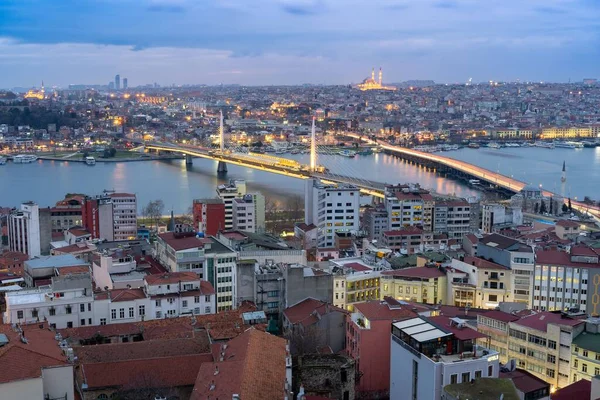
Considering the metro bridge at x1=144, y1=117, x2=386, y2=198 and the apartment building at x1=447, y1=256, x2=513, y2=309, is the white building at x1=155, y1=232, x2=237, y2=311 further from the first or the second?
the metro bridge at x1=144, y1=117, x2=386, y2=198

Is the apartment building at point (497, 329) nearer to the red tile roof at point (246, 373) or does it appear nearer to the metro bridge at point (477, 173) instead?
the red tile roof at point (246, 373)

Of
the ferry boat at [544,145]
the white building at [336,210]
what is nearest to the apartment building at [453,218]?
the white building at [336,210]

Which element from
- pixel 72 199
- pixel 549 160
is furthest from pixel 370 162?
pixel 72 199

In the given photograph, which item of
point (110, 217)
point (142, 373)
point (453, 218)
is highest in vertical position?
point (142, 373)

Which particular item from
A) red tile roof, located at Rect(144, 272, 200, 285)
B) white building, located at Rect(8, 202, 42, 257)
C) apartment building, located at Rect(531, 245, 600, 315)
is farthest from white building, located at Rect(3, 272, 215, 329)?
white building, located at Rect(8, 202, 42, 257)

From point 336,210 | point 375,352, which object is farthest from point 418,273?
point 336,210

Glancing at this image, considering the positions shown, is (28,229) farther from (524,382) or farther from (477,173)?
(477,173)

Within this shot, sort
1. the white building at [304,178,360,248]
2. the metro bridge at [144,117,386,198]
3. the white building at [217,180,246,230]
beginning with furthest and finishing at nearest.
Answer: the metro bridge at [144,117,386,198]
the white building at [217,180,246,230]
the white building at [304,178,360,248]
